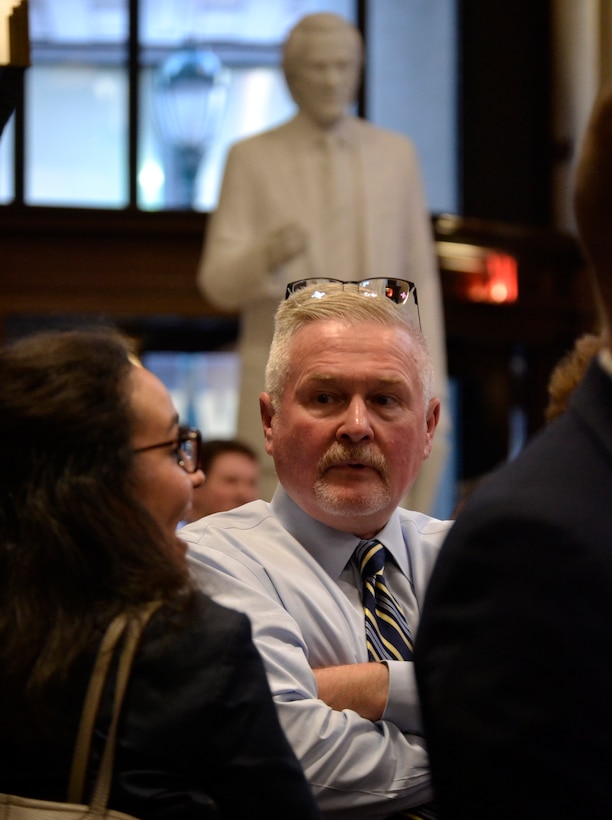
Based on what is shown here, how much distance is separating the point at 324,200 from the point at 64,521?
155 inches

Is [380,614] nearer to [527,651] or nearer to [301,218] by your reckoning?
[527,651]

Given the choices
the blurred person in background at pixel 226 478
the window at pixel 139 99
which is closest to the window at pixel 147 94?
the window at pixel 139 99

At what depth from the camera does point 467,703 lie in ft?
4.69

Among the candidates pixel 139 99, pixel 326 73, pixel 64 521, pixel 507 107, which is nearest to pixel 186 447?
pixel 64 521

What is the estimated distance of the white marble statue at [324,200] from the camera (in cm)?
551

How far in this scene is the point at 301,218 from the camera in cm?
558

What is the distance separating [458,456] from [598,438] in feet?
26.0

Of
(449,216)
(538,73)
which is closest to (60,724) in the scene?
(449,216)

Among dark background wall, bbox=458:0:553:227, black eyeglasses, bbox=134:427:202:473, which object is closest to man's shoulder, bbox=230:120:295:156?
black eyeglasses, bbox=134:427:202:473

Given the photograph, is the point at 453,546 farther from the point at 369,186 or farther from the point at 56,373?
the point at 369,186

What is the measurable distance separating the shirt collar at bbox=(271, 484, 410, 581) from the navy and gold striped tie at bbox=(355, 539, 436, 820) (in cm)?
3

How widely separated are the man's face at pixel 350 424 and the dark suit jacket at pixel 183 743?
825 millimetres

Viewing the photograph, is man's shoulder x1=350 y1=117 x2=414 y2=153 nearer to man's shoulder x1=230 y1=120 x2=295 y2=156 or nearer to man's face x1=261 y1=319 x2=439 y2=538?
man's shoulder x1=230 y1=120 x2=295 y2=156

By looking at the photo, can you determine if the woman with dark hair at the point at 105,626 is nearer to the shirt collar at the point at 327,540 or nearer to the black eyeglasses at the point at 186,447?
the black eyeglasses at the point at 186,447
